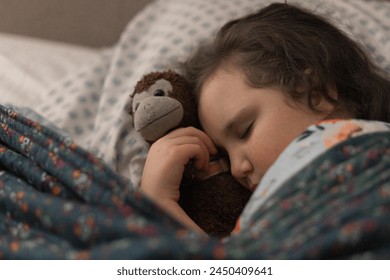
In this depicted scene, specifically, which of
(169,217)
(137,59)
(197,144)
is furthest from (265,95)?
(137,59)

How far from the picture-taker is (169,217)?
0.64 m

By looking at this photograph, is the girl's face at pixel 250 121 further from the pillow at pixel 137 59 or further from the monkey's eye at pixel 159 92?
the pillow at pixel 137 59

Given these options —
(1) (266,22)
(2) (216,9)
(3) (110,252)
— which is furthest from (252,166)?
(2) (216,9)

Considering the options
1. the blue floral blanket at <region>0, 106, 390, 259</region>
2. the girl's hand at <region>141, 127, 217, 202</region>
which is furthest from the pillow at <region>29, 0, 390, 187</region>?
the blue floral blanket at <region>0, 106, 390, 259</region>

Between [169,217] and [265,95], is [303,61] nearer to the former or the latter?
[265,95]

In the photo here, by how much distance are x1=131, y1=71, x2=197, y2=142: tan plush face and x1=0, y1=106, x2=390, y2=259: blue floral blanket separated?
0.25m

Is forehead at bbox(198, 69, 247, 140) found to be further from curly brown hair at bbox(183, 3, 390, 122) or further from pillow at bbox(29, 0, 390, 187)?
pillow at bbox(29, 0, 390, 187)

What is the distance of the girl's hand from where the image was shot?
3.22 ft

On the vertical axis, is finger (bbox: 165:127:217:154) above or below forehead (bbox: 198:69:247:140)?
below

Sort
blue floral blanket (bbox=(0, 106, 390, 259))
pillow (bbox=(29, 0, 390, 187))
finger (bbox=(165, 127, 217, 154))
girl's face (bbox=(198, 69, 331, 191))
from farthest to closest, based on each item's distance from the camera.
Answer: pillow (bbox=(29, 0, 390, 187)), finger (bbox=(165, 127, 217, 154)), girl's face (bbox=(198, 69, 331, 191)), blue floral blanket (bbox=(0, 106, 390, 259))

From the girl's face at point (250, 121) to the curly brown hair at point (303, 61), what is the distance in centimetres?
2

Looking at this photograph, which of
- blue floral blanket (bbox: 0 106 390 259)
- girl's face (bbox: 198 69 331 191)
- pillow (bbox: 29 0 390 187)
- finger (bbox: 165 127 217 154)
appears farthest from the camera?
pillow (bbox: 29 0 390 187)
